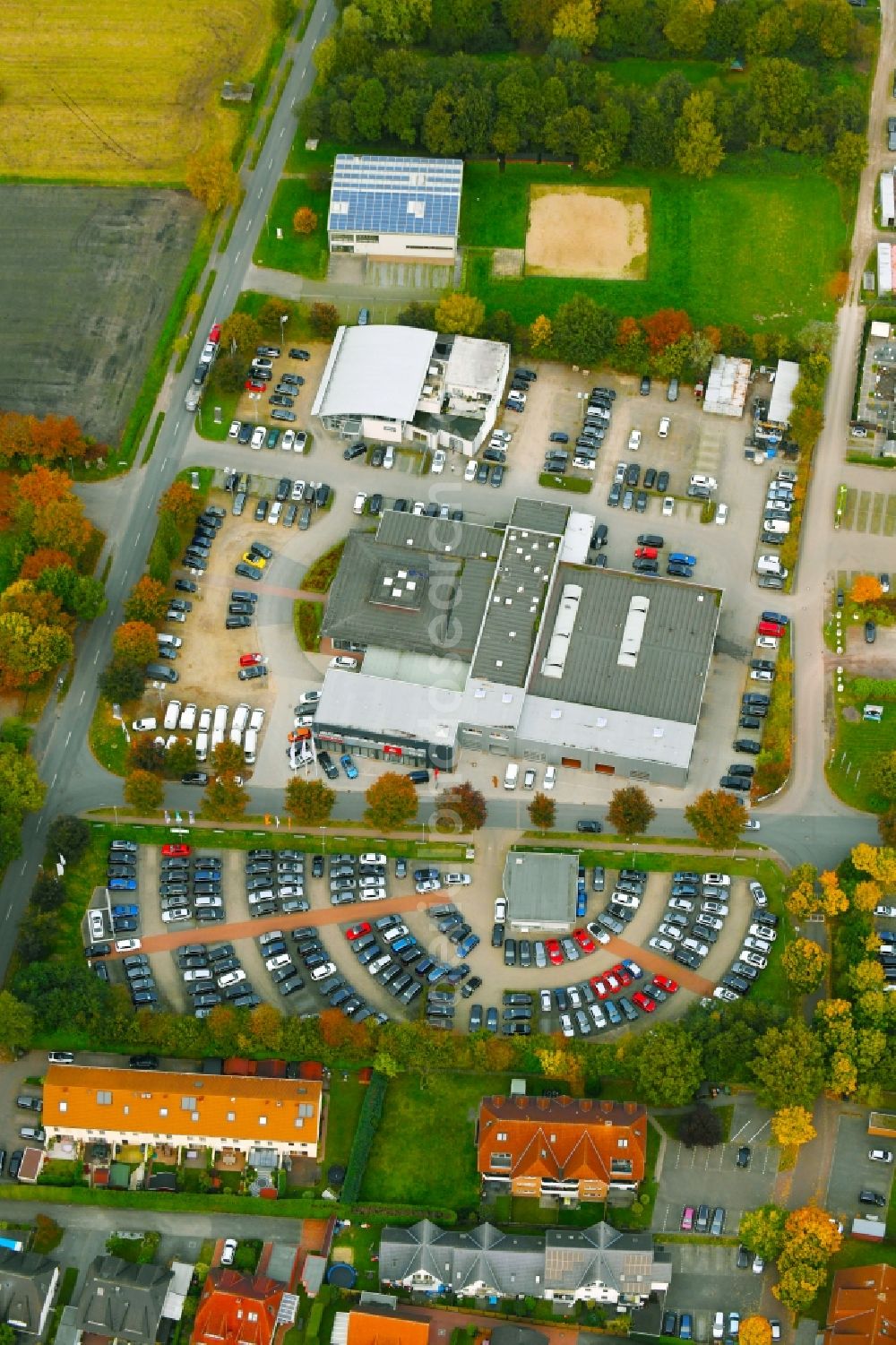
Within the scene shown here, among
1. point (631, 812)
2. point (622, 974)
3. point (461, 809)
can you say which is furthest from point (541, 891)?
point (631, 812)

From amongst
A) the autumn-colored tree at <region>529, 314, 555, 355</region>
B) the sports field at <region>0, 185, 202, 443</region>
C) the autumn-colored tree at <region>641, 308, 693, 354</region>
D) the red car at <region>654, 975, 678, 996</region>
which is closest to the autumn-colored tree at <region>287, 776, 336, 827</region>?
the red car at <region>654, 975, 678, 996</region>

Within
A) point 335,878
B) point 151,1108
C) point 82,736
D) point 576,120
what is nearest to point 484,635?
point 335,878

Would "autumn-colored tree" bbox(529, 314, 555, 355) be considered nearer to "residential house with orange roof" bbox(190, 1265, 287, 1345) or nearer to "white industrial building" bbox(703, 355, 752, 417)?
"white industrial building" bbox(703, 355, 752, 417)

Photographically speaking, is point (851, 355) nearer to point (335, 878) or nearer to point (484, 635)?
point (484, 635)

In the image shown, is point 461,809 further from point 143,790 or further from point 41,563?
point 41,563

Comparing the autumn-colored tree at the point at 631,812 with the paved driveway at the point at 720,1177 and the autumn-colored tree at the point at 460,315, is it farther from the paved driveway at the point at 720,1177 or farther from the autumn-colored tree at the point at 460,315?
the autumn-colored tree at the point at 460,315
